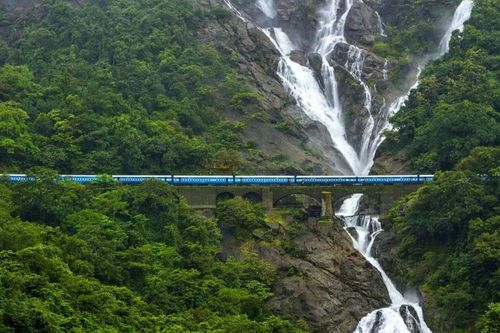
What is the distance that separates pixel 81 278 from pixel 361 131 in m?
43.1

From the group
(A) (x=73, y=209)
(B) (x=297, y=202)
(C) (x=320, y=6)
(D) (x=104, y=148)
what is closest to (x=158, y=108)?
(D) (x=104, y=148)

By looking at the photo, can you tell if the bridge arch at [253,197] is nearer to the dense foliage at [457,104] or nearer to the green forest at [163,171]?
the green forest at [163,171]

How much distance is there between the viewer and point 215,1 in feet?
331

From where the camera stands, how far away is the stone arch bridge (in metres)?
69.8

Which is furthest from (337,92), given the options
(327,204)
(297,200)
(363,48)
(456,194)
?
(456,194)

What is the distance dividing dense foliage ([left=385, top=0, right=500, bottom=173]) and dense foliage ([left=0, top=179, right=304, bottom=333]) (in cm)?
2044

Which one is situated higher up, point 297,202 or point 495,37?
point 495,37

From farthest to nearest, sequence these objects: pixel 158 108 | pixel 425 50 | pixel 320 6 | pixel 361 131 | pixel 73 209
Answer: pixel 320 6
pixel 425 50
pixel 361 131
pixel 158 108
pixel 73 209

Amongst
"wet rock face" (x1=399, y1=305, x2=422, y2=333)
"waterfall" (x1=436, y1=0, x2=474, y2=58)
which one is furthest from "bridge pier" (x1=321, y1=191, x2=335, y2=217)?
"waterfall" (x1=436, y1=0, x2=474, y2=58)

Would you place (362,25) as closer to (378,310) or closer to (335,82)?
(335,82)

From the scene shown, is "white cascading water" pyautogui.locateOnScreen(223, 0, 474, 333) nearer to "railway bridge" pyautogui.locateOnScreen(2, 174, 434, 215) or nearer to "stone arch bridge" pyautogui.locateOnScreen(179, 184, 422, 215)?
"stone arch bridge" pyautogui.locateOnScreen(179, 184, 422, 215)

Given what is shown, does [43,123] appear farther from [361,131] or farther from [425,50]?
[425,50]

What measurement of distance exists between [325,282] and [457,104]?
21455 millimetres

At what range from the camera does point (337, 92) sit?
92562mm
